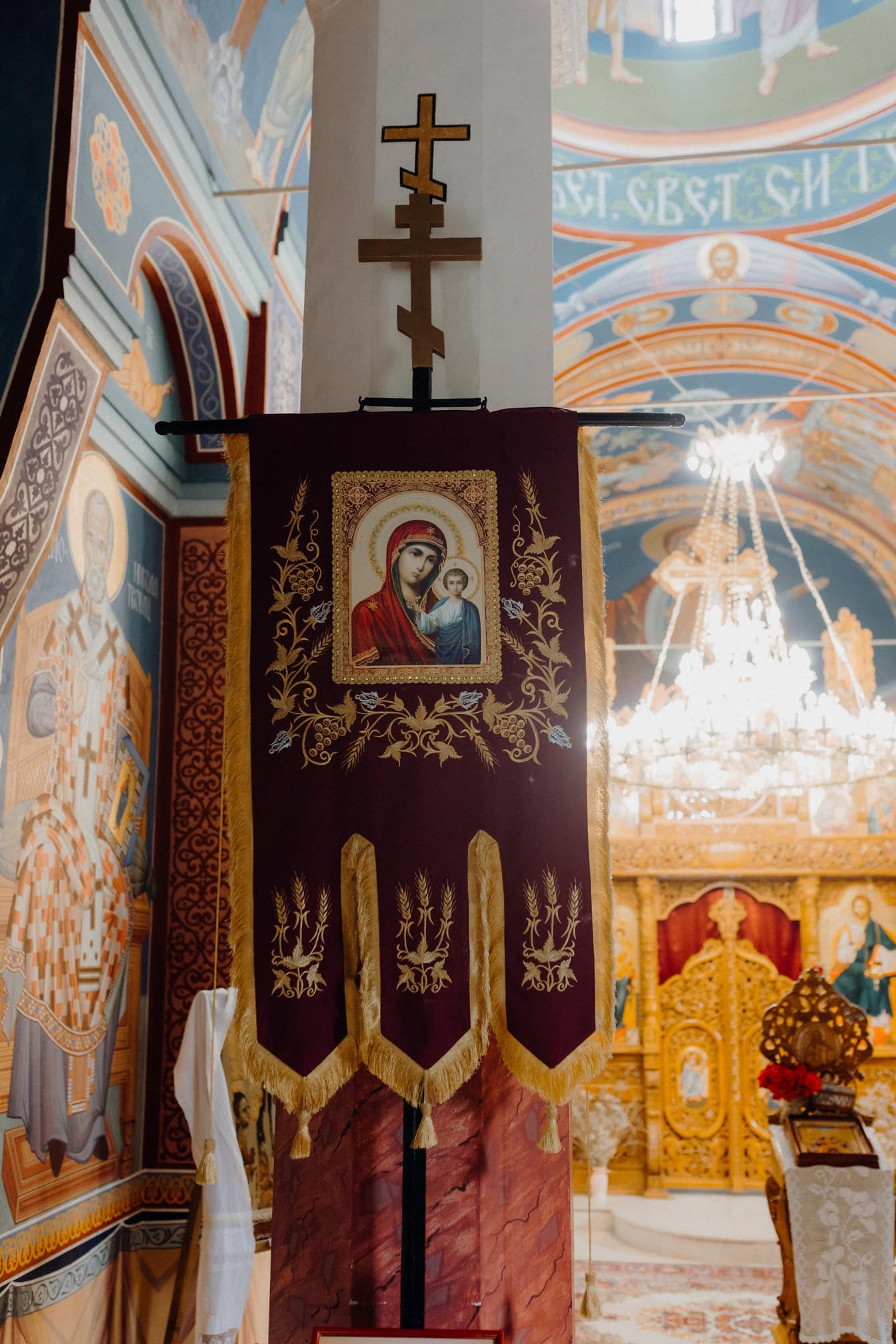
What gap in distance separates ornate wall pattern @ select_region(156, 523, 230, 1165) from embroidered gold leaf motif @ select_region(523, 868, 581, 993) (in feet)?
10.4

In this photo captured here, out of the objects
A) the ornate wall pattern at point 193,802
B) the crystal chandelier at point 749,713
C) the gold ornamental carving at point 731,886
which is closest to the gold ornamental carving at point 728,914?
the gold ornamental carving at point 731,886

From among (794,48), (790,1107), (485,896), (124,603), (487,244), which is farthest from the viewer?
(794,48)

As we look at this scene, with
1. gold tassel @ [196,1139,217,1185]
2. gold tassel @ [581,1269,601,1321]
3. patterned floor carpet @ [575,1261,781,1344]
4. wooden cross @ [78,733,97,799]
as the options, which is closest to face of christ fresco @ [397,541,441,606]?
gold tassel @ [196,1139,217,1185]

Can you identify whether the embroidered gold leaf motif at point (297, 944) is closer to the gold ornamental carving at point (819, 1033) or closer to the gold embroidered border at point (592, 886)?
the gold embroidered border at point (592, 886)

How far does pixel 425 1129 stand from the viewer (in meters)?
2.95

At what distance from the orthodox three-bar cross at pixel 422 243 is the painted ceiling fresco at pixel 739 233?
2.60 metres

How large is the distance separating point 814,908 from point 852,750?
141 inches

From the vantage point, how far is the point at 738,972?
39.2 feet

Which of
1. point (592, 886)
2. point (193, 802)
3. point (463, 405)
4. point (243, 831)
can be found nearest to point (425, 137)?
point (463, 405)

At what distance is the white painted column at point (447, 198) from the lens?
3.72 metres

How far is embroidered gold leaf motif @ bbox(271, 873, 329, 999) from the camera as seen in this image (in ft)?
10.00

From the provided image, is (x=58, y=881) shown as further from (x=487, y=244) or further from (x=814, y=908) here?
(x=814, y=908)

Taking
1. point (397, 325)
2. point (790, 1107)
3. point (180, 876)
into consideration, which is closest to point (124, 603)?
point (180, 876)

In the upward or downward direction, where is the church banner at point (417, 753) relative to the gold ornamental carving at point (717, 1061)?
upward
